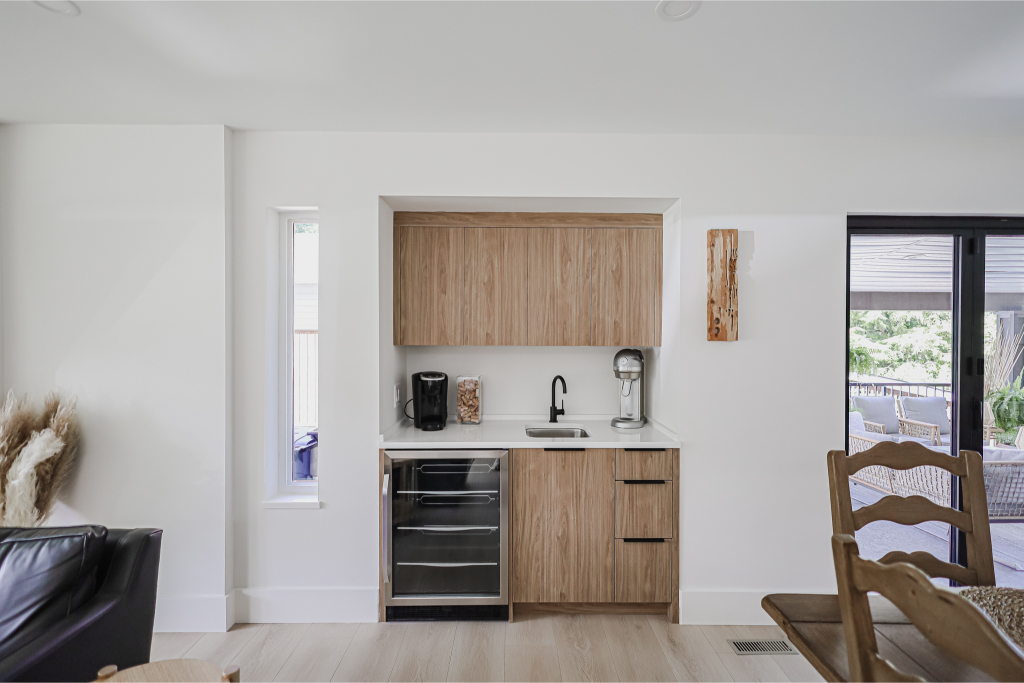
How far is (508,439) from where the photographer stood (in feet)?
9.51

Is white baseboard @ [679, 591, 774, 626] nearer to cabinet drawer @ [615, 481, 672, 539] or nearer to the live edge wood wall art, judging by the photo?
cabinet drawer @ [615, 481, 672, 539]

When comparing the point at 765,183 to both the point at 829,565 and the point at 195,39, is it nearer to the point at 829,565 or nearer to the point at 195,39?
the point at 829,565

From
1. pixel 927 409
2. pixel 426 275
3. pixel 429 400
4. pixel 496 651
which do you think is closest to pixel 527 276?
pixel 426 275

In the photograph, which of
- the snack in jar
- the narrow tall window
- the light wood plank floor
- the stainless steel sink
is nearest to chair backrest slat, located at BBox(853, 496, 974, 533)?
the light wood plank floor

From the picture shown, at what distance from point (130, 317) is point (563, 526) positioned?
2.52m

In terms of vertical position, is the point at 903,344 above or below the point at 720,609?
above

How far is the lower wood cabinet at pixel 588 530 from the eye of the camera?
9.33ft

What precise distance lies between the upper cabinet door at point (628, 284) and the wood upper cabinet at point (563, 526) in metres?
0.78

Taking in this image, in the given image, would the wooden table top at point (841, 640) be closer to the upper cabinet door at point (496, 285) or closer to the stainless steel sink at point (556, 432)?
the stainless steel sink at point (556, 432)

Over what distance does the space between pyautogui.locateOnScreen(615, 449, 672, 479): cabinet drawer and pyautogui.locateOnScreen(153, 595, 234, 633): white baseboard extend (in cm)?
216

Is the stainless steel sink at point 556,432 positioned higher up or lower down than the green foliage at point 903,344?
lower down

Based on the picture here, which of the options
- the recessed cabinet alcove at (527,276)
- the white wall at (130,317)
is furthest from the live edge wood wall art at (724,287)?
the white wall at (130,317)

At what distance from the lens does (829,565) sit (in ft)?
9.34

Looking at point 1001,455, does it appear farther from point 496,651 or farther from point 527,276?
point 496,651
